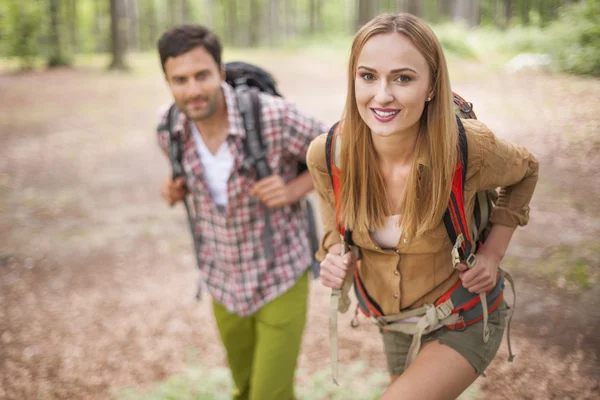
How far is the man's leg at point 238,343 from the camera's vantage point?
11.3 feet

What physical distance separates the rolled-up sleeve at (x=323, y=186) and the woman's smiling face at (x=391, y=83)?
343mm

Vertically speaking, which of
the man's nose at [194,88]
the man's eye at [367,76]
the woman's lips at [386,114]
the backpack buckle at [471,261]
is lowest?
the backpack buckle at [471,261]

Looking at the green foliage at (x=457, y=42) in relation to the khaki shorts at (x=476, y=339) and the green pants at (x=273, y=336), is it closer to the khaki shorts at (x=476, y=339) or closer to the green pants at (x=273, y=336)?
the green pants at (x=273, y=336)

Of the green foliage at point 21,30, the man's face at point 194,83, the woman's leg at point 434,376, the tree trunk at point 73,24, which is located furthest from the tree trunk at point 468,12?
the tree trunk at point 73,24

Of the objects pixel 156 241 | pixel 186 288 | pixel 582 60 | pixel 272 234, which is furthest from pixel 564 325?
pixel 156 241

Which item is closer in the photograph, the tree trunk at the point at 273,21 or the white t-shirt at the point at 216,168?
the white t-shirt at the point at 216,168

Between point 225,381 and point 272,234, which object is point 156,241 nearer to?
point 225,381

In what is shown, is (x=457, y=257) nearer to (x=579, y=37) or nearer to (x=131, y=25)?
(x=579, y=37)

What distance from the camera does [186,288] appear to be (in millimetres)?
6109

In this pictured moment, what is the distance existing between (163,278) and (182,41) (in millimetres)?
3848

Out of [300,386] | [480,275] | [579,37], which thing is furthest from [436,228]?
[300,386]

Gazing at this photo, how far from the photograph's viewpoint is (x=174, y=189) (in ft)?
11.0

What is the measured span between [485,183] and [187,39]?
6.49ft

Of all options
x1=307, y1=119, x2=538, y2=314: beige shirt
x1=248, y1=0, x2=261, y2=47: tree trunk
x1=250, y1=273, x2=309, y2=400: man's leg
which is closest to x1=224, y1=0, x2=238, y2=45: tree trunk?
x1=248, y1=0, x2=261, y2=47: tree trunk
